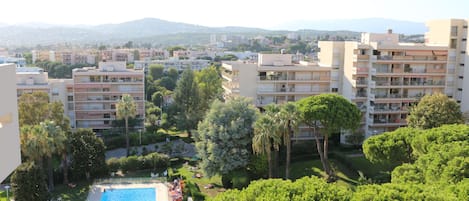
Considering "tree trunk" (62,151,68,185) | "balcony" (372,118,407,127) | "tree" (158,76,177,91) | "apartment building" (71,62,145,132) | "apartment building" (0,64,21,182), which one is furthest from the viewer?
"tree" (158,76,177,91)

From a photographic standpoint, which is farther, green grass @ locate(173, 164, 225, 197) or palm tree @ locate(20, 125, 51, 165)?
green grass @ locate(173, 164, 225, 197)

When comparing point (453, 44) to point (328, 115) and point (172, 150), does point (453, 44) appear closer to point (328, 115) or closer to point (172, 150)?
point (328, 115)

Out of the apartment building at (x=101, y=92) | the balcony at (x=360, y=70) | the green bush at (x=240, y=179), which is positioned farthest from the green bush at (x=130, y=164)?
the balcony at (x=360, y=70)

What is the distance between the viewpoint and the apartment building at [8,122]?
8453mm

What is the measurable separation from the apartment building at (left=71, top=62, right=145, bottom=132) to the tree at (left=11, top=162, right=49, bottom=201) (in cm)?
3023

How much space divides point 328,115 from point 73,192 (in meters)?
25.0

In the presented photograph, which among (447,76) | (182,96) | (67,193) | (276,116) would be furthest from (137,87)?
(447,76)

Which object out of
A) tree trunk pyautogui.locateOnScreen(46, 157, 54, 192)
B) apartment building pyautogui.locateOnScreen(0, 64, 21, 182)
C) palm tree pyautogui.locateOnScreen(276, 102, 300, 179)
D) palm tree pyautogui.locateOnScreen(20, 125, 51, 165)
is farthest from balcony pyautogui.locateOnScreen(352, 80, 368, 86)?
apartment building pyautogui.locateOnScreen(0, 64, 21, 182)

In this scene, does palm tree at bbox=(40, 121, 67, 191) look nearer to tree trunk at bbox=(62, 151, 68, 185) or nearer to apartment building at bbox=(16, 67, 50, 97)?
tree trunk at bbox=(62, 151, 68, 185)

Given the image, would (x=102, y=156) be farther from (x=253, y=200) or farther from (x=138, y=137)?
(x=253, y=200)

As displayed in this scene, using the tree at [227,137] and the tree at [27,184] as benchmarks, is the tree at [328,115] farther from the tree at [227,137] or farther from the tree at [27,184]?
the tree at [27,184]

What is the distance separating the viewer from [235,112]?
1697 inches

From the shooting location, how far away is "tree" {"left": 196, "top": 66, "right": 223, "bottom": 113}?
6969 cm

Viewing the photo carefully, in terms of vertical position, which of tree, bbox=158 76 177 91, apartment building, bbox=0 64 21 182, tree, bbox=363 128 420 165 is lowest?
tree, bbox=158 76 177 91
